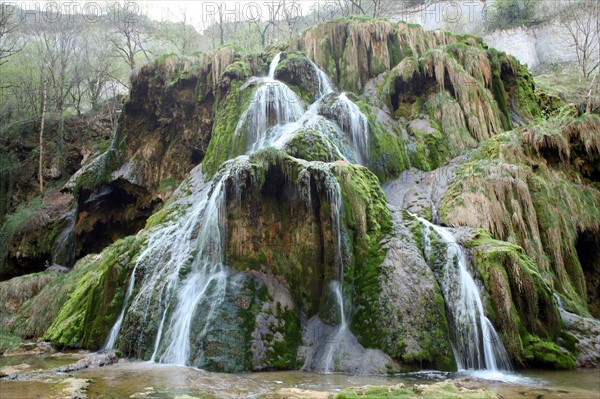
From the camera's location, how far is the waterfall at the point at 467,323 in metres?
7.26

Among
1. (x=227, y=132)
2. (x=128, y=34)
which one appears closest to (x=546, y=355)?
(x=227, y=132)

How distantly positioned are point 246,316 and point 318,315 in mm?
1440

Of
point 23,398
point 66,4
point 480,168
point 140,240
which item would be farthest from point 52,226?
point 66,4

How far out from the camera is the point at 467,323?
7.55 meters

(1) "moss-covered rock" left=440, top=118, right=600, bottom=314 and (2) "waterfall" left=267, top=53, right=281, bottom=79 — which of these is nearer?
(1) "moss-covered rock" left=440, top=118, right=600, bottom=314

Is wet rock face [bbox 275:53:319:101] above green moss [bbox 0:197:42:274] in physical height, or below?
above

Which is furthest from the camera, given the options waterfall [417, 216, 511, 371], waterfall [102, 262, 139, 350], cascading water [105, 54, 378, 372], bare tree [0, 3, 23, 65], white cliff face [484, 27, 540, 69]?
white cliff face [484, 27, 540, 69]

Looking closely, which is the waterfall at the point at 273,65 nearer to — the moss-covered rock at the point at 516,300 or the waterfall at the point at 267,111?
the waterfall at the point at 267,111

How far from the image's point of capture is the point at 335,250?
862 centimetres

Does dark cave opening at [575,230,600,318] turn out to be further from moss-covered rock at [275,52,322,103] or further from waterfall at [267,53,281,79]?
waterfall at [267,53,281,79]

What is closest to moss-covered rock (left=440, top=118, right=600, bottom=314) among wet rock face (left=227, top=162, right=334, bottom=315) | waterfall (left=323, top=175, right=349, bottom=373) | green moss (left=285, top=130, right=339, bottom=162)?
green moss (left=285, top=130, right=339, bottom=162)

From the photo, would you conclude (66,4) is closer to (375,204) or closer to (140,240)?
(140,240)

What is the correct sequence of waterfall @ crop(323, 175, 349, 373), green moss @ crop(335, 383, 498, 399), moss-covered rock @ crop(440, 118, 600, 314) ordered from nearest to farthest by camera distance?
green moss @ crop(335, 383, 498, 399) → waterfall @ crop(323, 175, 349, 373) → moss-covered rock @ crop(440, 118, 600, 314)

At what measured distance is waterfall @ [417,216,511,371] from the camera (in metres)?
7.26
